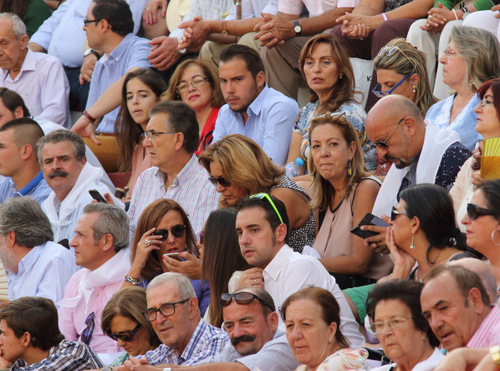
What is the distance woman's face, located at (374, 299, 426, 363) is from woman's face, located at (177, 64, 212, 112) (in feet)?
12.6

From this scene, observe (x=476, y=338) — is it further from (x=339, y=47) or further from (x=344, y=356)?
(x=339, y=47)

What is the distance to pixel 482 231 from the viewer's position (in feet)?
13.9

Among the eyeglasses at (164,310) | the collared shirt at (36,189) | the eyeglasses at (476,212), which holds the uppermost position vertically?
the eyeglasses at (476,212)

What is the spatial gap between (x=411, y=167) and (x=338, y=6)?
8.69 ft

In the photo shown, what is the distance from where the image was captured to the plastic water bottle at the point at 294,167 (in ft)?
22.1

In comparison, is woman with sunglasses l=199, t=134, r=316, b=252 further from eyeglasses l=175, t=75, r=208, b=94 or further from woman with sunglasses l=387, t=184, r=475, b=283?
eyeglasses l=175, t=75, r=208, b=94

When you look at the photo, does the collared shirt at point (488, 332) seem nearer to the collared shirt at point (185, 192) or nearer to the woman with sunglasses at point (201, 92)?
the collared shirt at point (185, 192)

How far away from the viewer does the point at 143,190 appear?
686cm

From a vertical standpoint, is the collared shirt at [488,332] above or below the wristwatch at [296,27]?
below

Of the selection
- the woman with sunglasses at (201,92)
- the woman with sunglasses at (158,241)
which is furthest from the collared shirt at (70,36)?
the woman with sunglasses at (158,241)

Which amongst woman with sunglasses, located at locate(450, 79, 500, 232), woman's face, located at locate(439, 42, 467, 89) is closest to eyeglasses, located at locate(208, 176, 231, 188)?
woman with sunglasses, located at locate(450, 79, 500, 232)

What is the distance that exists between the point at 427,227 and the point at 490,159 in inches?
21.6

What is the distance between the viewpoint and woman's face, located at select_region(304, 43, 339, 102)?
6598 millimetres

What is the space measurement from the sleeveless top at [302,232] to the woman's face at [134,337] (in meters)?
1.08
